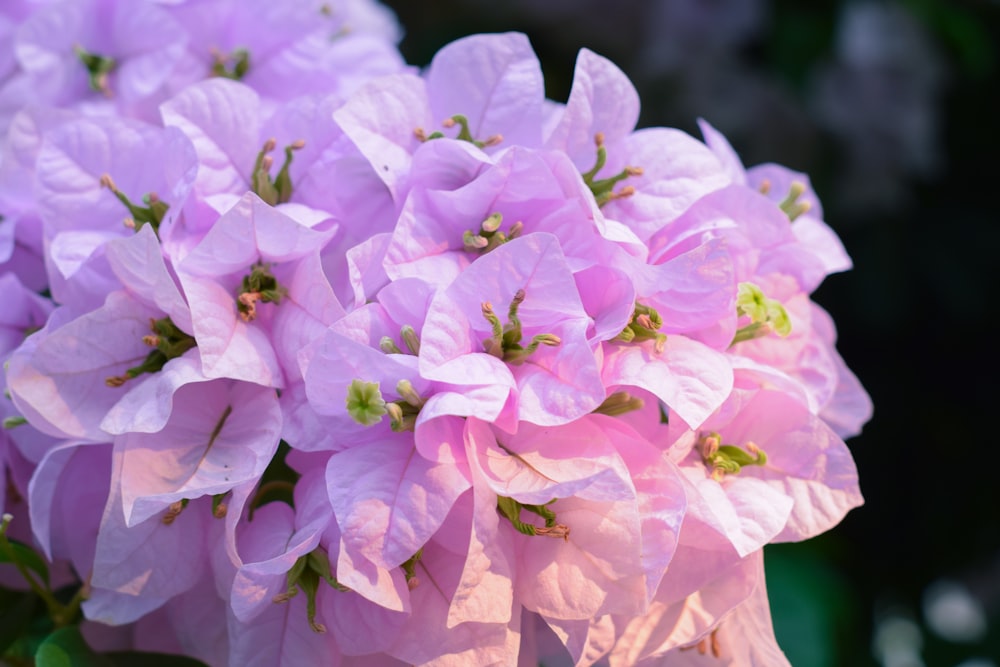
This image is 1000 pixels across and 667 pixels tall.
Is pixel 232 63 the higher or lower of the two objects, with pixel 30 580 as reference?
higher

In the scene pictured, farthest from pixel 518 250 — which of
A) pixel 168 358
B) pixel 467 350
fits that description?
pixel 168 358

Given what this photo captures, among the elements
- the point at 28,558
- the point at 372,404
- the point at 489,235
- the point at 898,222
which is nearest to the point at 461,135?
the point at 489,235

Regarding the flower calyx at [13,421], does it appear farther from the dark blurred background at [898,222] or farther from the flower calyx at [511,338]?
the dark blurred background at [898,222]

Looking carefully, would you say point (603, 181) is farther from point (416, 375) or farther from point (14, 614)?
point (14, 614)

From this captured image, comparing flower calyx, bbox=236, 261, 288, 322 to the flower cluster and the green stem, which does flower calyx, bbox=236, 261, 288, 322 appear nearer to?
the flower cluster

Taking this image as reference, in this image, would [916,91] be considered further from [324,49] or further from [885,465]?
[324,49]

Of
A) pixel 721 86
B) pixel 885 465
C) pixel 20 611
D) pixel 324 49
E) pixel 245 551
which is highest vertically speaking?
pixel 324 49

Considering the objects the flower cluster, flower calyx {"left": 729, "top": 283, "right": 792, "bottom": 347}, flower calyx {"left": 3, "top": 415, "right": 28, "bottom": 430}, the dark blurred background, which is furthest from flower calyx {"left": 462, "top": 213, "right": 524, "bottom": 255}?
the dark blurred background
